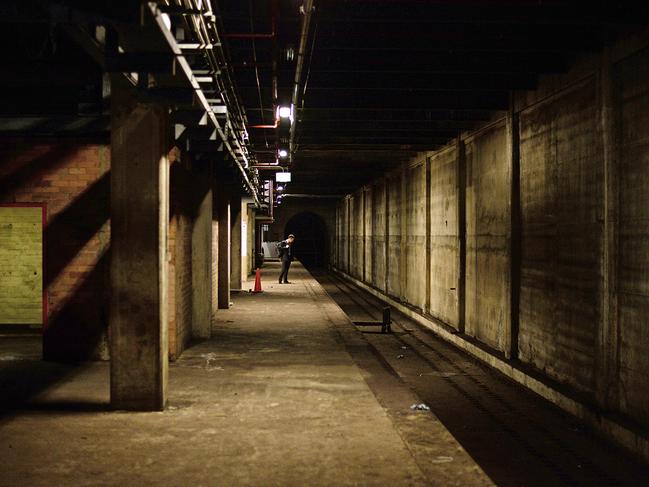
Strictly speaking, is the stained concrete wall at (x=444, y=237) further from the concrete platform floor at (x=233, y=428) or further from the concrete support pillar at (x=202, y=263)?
the concrete support pillar at (x=202, y=263)

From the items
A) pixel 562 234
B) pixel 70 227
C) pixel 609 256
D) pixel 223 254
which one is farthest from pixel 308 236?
pixel 609 256

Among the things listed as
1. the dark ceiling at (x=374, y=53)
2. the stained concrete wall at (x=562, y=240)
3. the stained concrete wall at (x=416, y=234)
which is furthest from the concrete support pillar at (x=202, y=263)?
the stained concrete wall at (x=416, y=234)

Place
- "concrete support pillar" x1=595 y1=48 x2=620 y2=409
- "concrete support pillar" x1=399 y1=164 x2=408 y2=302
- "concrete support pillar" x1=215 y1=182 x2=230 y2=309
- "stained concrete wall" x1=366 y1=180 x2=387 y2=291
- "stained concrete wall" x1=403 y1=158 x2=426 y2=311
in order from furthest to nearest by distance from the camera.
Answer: "stained concrete wall" x1=366 y1=180 x2=387 y2=291
"concrete support pillar" x1=399 y1=164 x2=408 y2=302
"stained concrete wall" x1=403 y1=158 x2=426 y2=311
"concrete support pillar" x1=215 y1=182 x2=230 y2=309
"concrete support pillar" x1=595 y1=48 x2=620 y2=409

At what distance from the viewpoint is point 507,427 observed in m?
6.89

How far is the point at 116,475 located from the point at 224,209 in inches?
399

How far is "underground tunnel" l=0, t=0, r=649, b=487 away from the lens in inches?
189

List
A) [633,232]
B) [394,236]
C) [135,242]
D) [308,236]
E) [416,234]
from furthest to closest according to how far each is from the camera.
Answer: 1. [308,236]
2. [394,236]
3. [416,234]
4. [633,232]
5. [135,242]

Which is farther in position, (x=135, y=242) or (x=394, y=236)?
(x=394, y=236)

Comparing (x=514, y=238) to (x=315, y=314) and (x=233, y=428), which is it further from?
(x=233, y=428)

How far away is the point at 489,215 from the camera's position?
1054cm

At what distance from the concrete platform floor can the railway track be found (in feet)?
2.49

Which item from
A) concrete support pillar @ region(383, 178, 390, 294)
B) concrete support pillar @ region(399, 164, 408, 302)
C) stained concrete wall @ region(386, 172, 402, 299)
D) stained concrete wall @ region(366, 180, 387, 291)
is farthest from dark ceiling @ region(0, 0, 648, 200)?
stained concrete wall @ region(366, 180, 387, 291)

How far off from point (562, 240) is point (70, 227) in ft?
20.1

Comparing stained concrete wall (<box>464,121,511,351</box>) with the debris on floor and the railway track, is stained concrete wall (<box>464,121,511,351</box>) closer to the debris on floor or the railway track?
the railway track
